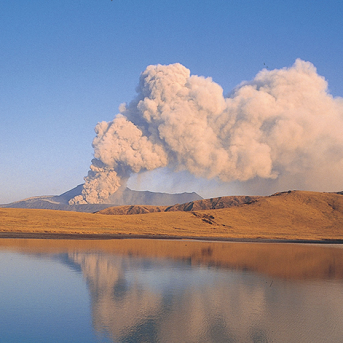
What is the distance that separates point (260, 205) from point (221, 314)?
3604 inches

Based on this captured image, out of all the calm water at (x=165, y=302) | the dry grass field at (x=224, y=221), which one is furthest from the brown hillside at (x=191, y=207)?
the calm water at (x=165, y=302)

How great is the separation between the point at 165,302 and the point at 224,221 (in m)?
74.3

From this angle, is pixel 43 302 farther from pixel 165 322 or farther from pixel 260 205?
pixel 260 205

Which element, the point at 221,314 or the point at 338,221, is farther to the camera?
the point at 338,221

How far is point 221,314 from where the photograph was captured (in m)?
13.3

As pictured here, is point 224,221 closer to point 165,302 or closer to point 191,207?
point 165,302

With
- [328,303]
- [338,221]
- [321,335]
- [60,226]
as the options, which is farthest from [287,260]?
[338,221]

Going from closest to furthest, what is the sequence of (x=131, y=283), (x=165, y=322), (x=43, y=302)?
(x=165, y=322) → (x=43, y=302) → (x=131, y=283)

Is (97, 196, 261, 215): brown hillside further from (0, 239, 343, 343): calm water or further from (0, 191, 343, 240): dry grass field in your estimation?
(0, 239, 343, 343): calm water

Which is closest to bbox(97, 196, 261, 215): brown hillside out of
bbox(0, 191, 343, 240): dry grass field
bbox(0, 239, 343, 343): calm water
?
bbox(0, 191, 343, 240): dry grass field

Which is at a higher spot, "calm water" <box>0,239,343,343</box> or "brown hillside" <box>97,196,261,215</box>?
"brown hillside" <box>97,196,261,215</box>

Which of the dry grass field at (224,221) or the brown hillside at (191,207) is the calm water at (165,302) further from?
the brown hillside at (191,207)

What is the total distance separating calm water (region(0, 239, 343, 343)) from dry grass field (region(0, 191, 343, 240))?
37.7 m

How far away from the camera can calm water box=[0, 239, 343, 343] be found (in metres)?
11.2
